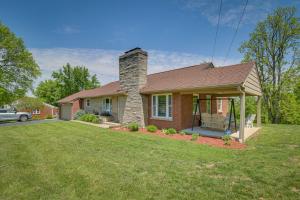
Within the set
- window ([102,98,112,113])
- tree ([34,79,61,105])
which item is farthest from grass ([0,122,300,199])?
tree ([34,79,61,105])

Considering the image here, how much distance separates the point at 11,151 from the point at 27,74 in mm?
19917

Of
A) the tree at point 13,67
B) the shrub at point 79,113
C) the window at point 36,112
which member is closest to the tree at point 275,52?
the shrub at point 79,113

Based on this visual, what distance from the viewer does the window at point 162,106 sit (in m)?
9.99

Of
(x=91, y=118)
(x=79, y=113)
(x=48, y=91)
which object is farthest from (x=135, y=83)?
(x=48, y=91)

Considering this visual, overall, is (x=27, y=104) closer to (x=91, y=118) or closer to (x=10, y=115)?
(x=10, y=115)

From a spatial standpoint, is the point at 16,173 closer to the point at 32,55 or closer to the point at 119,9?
the point at 119,9

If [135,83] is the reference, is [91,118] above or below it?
below

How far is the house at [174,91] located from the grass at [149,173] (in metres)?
2.93

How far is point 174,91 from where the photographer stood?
30.0ft

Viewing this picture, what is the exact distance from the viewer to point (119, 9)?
9.39m

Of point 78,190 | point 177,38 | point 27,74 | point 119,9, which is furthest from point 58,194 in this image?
point 27,74

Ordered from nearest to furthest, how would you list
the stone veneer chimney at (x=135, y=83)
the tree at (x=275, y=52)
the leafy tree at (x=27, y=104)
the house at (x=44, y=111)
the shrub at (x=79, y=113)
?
the stone veneer chimney at (x=135, y=83)
the shrub at (x=79, y=113)
the tree at (x=275, y=52)
the leafy tree at (x=27, y=104)
the house at (x=44, y=111)

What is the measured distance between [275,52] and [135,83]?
18.7 m

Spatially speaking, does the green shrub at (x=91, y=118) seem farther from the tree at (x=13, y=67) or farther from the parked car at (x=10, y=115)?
the tree at (x=13, y=67)
